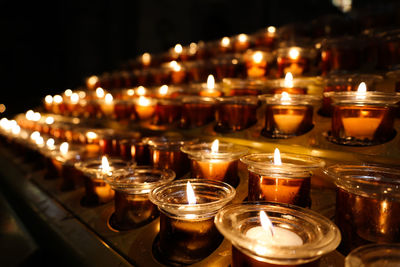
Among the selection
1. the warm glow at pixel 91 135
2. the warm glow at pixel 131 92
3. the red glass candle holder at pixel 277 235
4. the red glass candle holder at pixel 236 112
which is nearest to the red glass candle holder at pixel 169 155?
the red glass candle holder at pixel 236 112

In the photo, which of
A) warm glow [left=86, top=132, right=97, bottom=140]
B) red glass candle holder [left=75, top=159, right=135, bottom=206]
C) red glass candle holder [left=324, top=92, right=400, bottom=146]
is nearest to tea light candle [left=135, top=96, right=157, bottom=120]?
warm glow [left=86, top=132, right=97, bottom=140]

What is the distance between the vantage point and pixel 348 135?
82 centimetres

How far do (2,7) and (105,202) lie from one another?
5393 millimetres

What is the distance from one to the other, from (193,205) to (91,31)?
5360 mm

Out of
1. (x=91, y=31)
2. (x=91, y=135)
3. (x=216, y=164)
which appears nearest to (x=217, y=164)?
(x=216, y=164)

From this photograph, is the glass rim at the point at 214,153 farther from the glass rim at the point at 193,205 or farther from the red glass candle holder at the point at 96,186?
the red glass candle holder at the point at 96,186

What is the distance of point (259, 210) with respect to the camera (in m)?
0.63

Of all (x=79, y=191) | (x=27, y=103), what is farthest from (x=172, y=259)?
(x=27, y=103)

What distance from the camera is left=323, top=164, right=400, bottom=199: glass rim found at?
560 millimetres

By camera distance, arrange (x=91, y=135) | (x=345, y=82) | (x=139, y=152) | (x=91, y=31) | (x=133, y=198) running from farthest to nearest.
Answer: (x=91, y=31), (x=91, y=135), (x=139, y=152), (x=345, y=82), (x=133, y=198)

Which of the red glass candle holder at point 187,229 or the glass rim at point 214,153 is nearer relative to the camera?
the red glass candle holder at point 187,229

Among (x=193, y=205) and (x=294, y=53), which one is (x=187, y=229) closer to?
(x=193, y=205)

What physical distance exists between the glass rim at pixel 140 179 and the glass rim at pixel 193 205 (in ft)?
0.18

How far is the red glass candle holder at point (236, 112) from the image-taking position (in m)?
1.08
